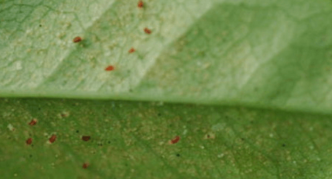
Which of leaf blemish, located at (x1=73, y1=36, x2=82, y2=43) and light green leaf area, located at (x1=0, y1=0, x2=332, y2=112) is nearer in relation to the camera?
light green leaf area, located at (x1=0, y1=0, x2=332, y2=112)

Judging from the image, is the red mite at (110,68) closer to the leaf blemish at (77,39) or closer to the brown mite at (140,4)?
the leaf blemish at (77,39)

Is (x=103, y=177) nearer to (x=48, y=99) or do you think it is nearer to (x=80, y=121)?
(x=80, y=121)

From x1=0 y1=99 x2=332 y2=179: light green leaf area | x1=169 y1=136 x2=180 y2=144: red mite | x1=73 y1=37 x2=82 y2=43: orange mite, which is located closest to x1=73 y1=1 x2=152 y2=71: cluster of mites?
x1=73 y1=37 x2=82 y2=43: orange mite

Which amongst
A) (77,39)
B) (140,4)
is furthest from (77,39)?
(140,4)

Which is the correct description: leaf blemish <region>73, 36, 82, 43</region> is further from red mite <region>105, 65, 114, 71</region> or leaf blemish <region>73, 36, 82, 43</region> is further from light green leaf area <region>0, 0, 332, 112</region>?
red mite <region>105, 65, 114, 71</region>

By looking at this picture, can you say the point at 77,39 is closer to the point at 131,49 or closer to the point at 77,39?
the point at 77,39
